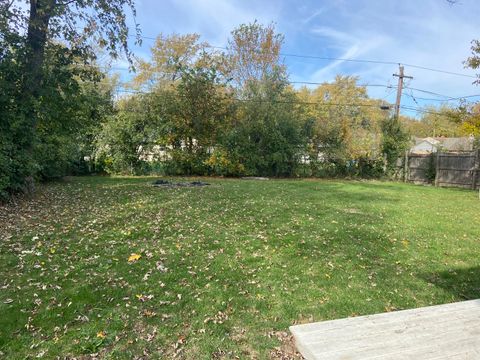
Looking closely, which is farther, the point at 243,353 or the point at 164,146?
the point at 164,146

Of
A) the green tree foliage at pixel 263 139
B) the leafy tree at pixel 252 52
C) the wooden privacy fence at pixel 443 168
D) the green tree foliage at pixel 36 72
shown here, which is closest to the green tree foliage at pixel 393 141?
the wooden privacy fence at pixel 443 168

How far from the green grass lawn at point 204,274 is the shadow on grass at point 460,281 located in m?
0.02

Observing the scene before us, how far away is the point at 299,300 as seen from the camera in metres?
3.25

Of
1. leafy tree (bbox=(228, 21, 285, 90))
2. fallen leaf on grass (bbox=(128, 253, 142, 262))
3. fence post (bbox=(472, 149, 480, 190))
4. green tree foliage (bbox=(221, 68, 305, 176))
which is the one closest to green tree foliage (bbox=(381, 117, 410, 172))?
fence post (bbox=(472, 149, 480, 190))

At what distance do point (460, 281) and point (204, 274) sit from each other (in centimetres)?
298

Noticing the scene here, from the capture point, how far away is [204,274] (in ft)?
12.2

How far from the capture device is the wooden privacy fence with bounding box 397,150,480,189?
13594 millimetres

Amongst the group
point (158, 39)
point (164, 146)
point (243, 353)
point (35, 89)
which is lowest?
point (243, 353)

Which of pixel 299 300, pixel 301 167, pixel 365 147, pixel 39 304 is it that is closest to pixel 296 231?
pixel 299 300

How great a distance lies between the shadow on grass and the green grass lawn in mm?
22

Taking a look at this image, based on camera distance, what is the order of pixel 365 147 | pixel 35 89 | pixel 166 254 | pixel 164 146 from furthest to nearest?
pixel 365 147, pixel 164 146, pixel 35 89, pixel 166 254

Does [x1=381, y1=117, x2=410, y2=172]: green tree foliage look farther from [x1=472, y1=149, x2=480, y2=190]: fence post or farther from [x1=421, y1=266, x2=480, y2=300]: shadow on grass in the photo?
[x1=421, y1=266, x2=480, y2=300]: shadow on grass

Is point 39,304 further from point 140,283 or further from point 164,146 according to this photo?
point 164,146

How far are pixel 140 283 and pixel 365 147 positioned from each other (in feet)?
52.8
